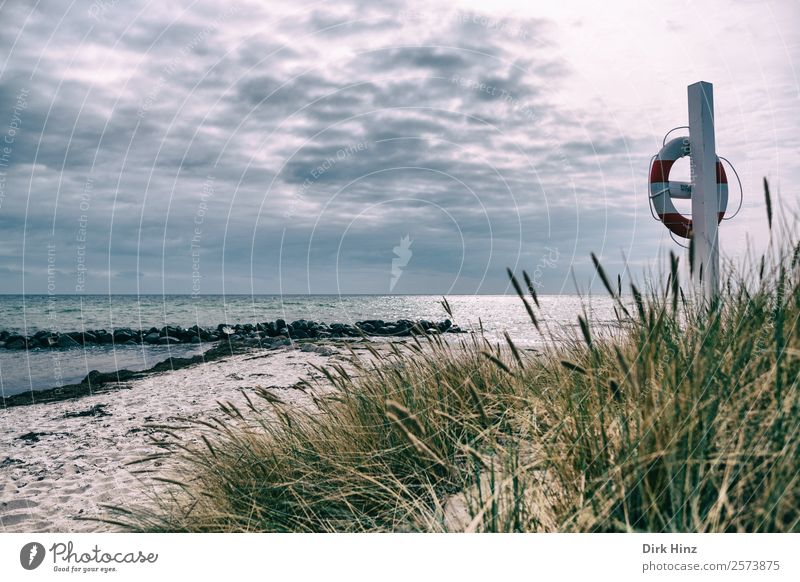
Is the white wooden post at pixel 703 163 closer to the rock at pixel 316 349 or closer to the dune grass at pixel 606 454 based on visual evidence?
the dune grass at pixel 606 454

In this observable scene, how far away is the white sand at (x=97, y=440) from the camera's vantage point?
3436 millimetres

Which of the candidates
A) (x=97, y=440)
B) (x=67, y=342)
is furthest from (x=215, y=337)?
(x=97, y=440)

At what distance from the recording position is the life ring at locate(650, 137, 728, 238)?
18.1 ft

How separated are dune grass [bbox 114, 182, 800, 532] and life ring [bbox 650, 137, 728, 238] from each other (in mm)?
3159

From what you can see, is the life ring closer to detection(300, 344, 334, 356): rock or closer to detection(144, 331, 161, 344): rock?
detection(300, 344, 334, 356): rock

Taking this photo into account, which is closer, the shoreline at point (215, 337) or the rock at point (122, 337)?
the shoreline at point (215, 337)

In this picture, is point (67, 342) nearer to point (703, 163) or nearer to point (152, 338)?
point (152, 338)

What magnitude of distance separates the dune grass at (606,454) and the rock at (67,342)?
49.8 ft

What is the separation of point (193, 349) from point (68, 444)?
29.8 feet

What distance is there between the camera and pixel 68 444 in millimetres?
5188

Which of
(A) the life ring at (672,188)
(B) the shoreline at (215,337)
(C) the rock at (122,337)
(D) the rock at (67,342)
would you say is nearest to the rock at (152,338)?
(B) the shoreline at (215,337)

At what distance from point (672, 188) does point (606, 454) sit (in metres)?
4.67
